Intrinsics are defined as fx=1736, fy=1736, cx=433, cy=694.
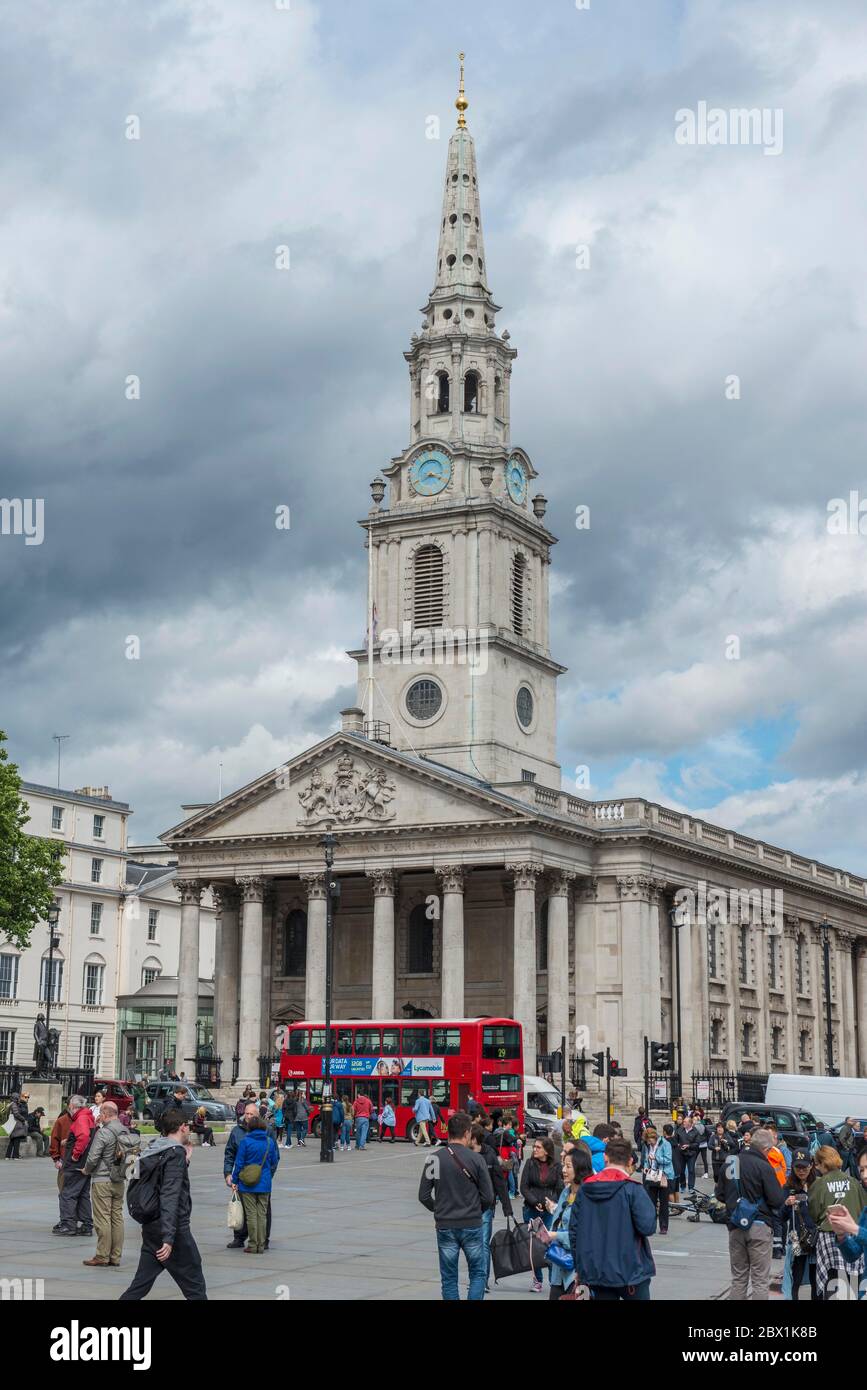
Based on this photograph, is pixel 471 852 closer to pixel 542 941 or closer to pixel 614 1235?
pixel 542 941

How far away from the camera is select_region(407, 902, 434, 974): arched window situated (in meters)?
78.6

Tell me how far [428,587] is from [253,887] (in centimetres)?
1788

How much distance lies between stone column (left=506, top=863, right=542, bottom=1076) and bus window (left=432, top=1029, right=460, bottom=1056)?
1108 cm

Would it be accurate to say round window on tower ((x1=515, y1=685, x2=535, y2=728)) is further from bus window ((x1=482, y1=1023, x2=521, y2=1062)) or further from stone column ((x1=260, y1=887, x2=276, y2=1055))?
bus window ((x1=482, y1=1023, x2=521, y2=1062))

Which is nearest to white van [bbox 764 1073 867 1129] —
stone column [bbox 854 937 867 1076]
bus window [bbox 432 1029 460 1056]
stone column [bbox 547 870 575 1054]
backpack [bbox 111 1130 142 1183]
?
bus window [bbox 432 1029 460 1056]

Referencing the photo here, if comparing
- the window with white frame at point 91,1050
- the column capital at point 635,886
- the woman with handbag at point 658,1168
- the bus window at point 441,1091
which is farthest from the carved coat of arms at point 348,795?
the woman with handbag at point 658,1168

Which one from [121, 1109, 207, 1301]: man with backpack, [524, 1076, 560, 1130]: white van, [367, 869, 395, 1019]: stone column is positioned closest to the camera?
[121, 1109, 207, 1301]: man with backpack

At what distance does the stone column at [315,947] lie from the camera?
2891 inches

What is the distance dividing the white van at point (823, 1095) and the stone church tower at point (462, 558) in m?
28.5

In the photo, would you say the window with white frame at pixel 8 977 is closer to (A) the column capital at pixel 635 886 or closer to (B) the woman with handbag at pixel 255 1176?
(A) the column capital at pixel 635 886

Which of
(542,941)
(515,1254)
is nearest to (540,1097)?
(542,941)

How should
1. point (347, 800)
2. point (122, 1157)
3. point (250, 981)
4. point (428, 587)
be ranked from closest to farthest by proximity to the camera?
point (122, 1157)
point (347, 800)
point (250, 981)
point (428, 587)

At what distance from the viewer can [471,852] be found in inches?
2869
